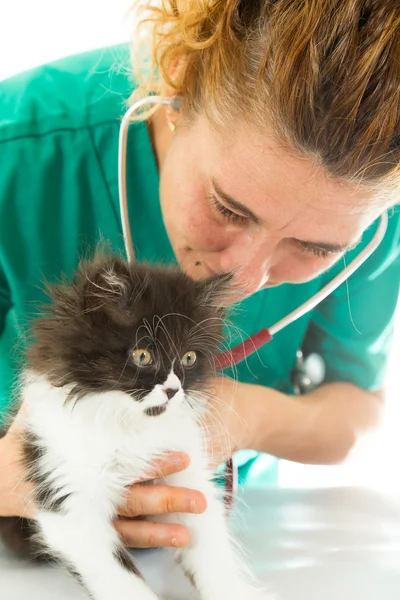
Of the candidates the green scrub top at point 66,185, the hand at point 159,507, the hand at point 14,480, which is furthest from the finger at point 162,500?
the green scrub top at point 66,185

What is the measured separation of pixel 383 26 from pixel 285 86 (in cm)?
13

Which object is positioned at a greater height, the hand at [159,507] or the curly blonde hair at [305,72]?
the curly blonde hair at [305,72]

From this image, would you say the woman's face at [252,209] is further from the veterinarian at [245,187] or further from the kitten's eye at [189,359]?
the kitten's eye at [189,359]

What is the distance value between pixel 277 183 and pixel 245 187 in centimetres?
4

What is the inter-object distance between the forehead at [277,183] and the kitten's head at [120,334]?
175 millimetres

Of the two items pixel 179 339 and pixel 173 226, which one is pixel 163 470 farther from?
pixel 173 226

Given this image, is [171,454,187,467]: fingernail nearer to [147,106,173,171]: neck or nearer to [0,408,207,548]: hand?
[0,408,207,548]: hand

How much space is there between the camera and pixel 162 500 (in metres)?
0.78

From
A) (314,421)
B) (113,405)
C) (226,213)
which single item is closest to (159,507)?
(113,405)

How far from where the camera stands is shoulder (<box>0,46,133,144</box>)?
1.09 meters

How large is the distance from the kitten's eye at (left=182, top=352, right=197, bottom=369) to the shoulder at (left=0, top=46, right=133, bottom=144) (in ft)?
1.80

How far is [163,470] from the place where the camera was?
81 centimetres

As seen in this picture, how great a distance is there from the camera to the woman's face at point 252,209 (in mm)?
812

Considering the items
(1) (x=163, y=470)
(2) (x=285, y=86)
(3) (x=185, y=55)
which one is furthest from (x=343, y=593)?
(3) (x=185, y=55)
